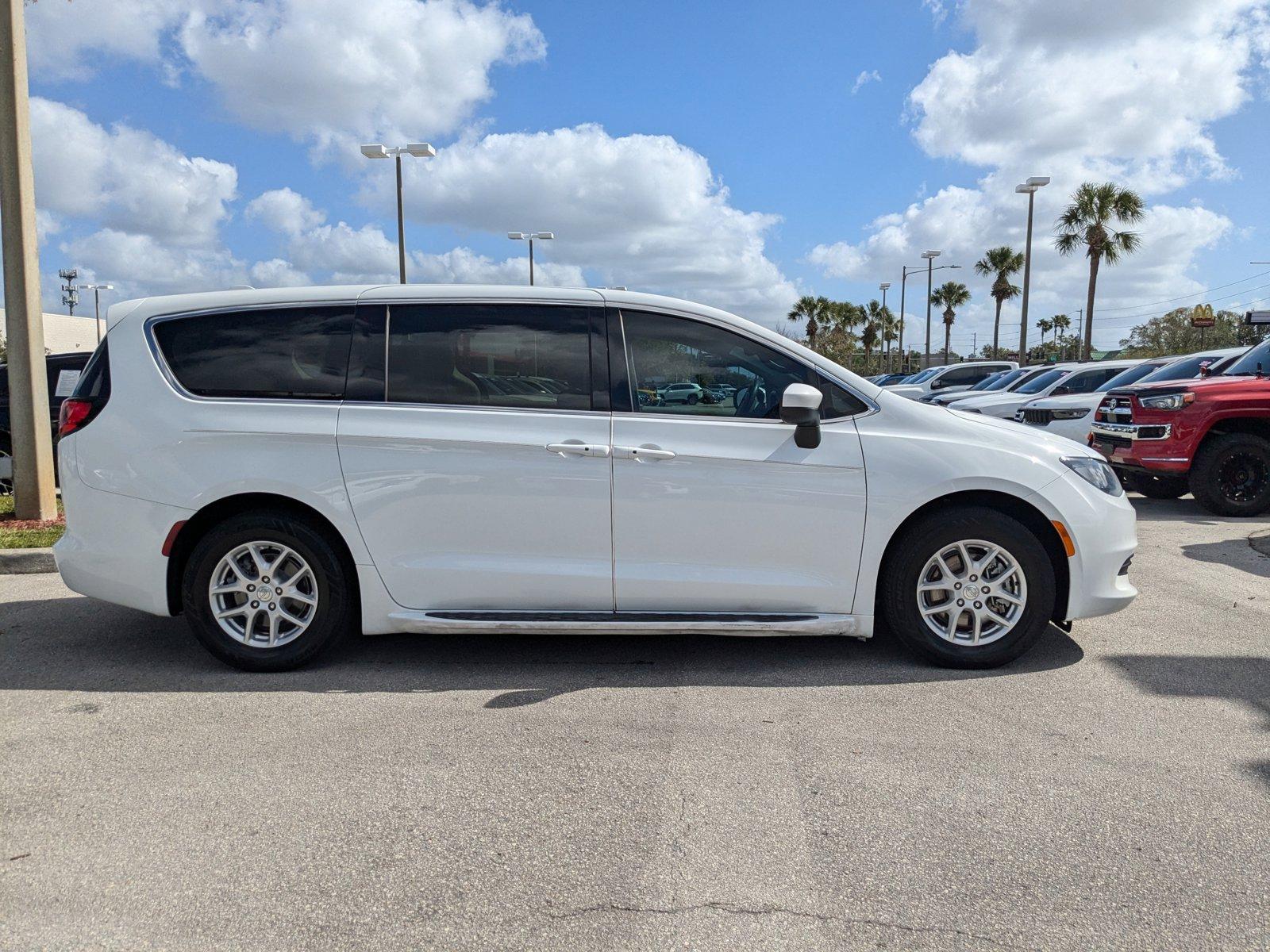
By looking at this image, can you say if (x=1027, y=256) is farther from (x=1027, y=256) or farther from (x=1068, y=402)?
(x=1068, y=402)

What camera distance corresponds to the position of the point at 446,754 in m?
3.62

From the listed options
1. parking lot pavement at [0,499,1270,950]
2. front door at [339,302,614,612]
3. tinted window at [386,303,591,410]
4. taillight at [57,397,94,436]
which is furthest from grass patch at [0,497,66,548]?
tinted window at [386,303,591,410]

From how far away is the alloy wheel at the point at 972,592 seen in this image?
14.8ft

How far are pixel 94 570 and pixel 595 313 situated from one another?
2719 mm

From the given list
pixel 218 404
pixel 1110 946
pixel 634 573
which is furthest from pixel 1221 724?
pixel 218 404

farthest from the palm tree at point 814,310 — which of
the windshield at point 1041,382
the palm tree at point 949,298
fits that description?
the windshield at point 1041,382

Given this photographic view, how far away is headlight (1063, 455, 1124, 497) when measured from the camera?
462 centimetres

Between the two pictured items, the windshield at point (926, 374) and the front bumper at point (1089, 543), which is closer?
the front bumper at point (1089, 543)

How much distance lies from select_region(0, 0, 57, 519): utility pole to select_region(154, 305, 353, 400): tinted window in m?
4.85

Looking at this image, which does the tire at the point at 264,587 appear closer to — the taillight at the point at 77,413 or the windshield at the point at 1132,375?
the taillight at the point at 77,413

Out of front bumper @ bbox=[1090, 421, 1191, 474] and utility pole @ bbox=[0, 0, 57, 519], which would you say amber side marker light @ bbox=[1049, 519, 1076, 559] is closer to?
front bumper @ bbox=[1090, 421, 1191, 474]

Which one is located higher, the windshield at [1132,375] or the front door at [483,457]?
the windshield at [1132,375]

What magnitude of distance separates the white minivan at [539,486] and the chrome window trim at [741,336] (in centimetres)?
1

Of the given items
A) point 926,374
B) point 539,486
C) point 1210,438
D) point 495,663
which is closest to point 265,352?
point 539,486
